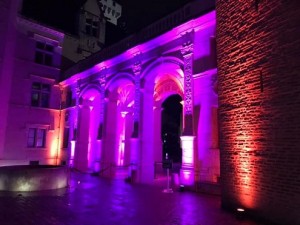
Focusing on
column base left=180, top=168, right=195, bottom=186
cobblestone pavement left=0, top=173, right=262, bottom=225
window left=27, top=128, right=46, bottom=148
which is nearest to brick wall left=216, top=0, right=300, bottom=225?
cobblestone pavement left=0, top=173, right=262, bottom=225

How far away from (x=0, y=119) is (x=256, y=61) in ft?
63.8

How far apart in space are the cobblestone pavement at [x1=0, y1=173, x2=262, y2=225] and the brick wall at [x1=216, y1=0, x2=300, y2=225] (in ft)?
3.30

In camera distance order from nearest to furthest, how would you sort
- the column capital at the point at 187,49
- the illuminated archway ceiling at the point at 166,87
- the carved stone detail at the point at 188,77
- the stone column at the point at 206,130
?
the stone column at the point at 206,130 < the carved stone detail at the point at 188,77 < the column capital at the point at 187,49 < the illuminated archway ceiling at the point at 166,87

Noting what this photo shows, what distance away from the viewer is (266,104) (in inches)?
274

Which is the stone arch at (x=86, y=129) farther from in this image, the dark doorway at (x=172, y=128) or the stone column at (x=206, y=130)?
the dark doorway at (x=172, y=128)

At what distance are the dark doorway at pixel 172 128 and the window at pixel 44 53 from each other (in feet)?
45.7

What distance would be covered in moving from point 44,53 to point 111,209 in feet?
65.0

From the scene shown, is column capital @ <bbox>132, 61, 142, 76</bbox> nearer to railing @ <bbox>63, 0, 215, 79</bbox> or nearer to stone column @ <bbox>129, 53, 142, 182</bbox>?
stone column @ <bbox>129, 53, 142, 182</bbox>

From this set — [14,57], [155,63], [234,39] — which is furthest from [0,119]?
[234,39]

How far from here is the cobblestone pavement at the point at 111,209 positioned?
262 inches

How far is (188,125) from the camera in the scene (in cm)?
1227

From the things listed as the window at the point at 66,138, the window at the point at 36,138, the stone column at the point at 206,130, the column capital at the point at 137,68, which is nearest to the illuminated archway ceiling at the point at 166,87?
the column capital at the point at 137,68

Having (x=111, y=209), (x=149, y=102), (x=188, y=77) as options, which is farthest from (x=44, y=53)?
(x=111, y=209)

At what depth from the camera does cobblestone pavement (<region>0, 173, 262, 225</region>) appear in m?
6.64
